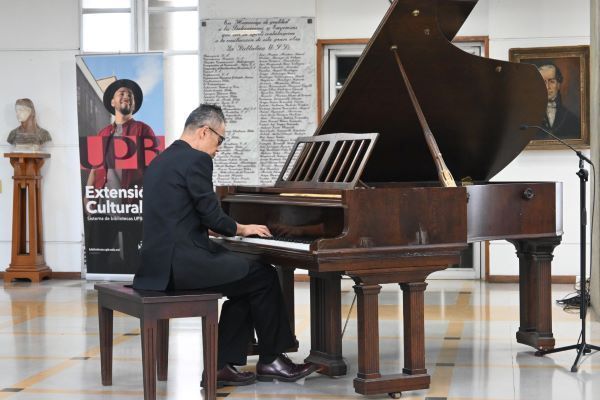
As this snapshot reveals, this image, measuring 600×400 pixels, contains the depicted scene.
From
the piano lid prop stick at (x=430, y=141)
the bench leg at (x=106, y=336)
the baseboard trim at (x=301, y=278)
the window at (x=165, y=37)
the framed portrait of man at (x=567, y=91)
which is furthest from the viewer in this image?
the window at (x=165, y=37)

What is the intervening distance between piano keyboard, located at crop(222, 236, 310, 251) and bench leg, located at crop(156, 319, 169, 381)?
54 centimetres

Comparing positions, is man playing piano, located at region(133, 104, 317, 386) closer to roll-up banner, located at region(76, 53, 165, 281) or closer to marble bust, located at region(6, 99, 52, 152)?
roll-up banner, located at region(76, 53, 165, 281)

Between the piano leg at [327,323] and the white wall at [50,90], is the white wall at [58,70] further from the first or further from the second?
the piano leg at [327,323]

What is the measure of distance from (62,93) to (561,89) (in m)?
4.85

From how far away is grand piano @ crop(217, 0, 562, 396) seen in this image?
441 cm

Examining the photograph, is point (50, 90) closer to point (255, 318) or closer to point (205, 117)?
point (205, 117)

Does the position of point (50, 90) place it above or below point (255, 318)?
above

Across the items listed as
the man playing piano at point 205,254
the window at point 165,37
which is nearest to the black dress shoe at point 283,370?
the man playing piano at point 205,254

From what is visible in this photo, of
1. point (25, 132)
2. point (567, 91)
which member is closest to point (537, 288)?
point (567, 91)

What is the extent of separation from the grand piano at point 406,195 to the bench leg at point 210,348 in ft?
1.39

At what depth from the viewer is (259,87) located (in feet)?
31.6

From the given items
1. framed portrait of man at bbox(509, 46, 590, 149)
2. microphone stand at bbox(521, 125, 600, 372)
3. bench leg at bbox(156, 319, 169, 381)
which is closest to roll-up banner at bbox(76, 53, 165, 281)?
framed portrait of man at bbox(509, 46, 590, 149)

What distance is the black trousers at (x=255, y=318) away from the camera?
15.5ft

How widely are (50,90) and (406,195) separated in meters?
6.46
